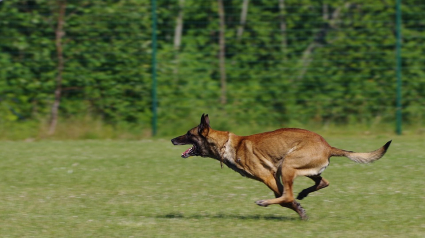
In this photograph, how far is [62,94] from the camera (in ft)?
49.8

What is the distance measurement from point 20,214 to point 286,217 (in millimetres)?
2776

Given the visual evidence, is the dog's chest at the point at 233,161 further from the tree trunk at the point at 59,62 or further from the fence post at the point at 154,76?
the tree trunk at the point at 59,62

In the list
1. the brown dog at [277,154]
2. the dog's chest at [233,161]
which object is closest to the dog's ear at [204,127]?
the brown dog at [277,154]

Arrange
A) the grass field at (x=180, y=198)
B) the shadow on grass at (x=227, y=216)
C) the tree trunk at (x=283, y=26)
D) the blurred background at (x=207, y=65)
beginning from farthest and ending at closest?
the tree trunk at (x=283, y=26), the blurred background at (x=207, y=65), the shadow on grass at (x=227, y=216), the grass field at (x=180, y=198)

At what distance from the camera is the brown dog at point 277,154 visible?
7090 millimetres

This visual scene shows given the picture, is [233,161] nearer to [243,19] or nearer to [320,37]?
[243,19]

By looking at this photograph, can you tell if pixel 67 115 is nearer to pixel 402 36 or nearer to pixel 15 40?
pixel 15 40

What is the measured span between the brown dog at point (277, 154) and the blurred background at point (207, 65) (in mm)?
7417

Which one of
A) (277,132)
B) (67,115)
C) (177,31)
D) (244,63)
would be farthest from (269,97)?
(277,132)

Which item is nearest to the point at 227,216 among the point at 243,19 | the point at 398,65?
the point at 243,19

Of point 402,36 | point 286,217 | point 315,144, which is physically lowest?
point 286,217

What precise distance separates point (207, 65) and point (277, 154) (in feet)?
27.1

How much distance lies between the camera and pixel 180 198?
850 centimetres

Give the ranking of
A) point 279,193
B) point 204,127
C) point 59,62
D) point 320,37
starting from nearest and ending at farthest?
point 279,193 → point 204,127 → point 59,62 → point 320,37
